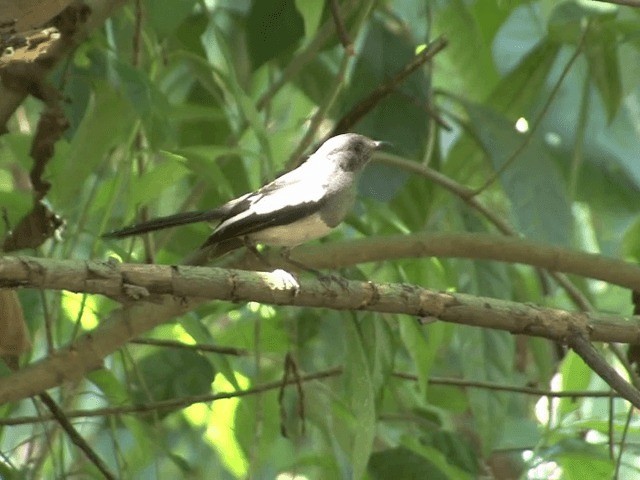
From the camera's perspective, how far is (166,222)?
6.79ft

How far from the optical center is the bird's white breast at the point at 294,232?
2227mm

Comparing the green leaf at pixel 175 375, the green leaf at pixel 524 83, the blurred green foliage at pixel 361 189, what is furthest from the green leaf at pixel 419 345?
the green leaf at pixel 524 83

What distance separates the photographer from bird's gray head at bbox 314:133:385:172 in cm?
245

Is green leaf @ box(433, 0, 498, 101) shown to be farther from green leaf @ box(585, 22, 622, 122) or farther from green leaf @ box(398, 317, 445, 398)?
green leaf @ box(398, 317, 445, 398)

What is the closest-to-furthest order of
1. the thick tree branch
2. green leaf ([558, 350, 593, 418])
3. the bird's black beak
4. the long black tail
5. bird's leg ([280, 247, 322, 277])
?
1. the thick tree branch
2. the long black tail
3. bird's leg ([280, 247, 322, 277])
4. green leaf ([558, 350, 593, 418])
5. the bird's black beak

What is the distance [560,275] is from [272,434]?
820 millimetres

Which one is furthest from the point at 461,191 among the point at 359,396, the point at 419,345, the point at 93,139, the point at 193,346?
the point at 93,139

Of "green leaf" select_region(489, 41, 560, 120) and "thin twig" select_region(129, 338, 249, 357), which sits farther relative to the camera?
"green leaf" select_region(489, 41, 560, 120)

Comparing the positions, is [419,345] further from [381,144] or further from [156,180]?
[156,180]

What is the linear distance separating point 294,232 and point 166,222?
30cm

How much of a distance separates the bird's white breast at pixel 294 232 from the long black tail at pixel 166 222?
0.11 meters

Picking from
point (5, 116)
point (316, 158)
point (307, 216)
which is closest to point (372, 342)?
point (307, 216)

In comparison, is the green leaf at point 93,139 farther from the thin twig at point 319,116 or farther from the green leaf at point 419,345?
the green leaf at point 419,345

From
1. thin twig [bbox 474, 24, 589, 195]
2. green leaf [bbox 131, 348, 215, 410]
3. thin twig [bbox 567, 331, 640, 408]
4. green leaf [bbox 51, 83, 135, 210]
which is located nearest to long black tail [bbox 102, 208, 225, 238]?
green leaf [bbox 51, 83, 135, 210]
